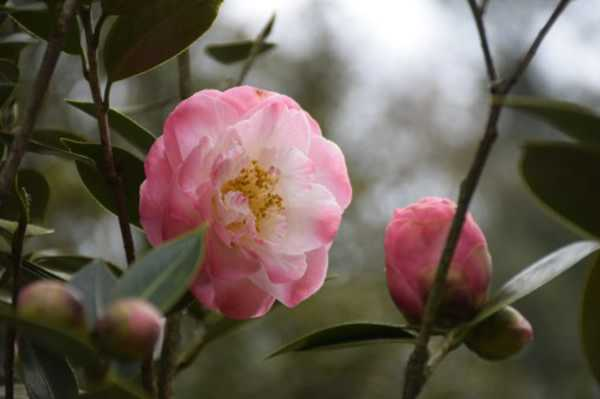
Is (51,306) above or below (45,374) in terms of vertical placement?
above

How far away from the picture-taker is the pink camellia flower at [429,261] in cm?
50

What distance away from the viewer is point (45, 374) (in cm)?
45

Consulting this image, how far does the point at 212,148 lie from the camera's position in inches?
18.4

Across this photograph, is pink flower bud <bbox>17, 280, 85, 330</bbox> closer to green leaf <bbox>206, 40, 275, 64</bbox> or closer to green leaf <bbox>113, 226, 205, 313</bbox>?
green leaf <bbox>113, 226, 205, 313</bbox>

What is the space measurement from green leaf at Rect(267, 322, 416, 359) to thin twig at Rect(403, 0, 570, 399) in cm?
8

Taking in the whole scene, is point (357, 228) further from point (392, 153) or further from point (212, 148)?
point (212, 148)

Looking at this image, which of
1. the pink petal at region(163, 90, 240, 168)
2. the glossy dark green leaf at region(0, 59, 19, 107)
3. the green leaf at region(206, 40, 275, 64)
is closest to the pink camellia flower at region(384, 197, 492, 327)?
the pink petal at region(163, 90, 240, 168)

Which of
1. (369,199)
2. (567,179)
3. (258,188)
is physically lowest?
(369,199)

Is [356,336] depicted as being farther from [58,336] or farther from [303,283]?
[58,336]

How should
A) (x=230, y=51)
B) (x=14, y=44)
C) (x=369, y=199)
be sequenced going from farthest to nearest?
(x=369, y=199) < (x=230, y=51) < (x=14, y=44)

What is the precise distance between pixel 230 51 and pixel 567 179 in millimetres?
533

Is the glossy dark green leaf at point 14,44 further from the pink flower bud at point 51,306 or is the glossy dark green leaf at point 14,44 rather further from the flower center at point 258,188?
the pink flower bud at point 51,306

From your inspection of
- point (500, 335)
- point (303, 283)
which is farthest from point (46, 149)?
point (500, 335)

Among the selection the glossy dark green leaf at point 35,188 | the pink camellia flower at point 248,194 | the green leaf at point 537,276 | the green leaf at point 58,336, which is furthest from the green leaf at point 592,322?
the glossy dark green leaf at point 35,188
